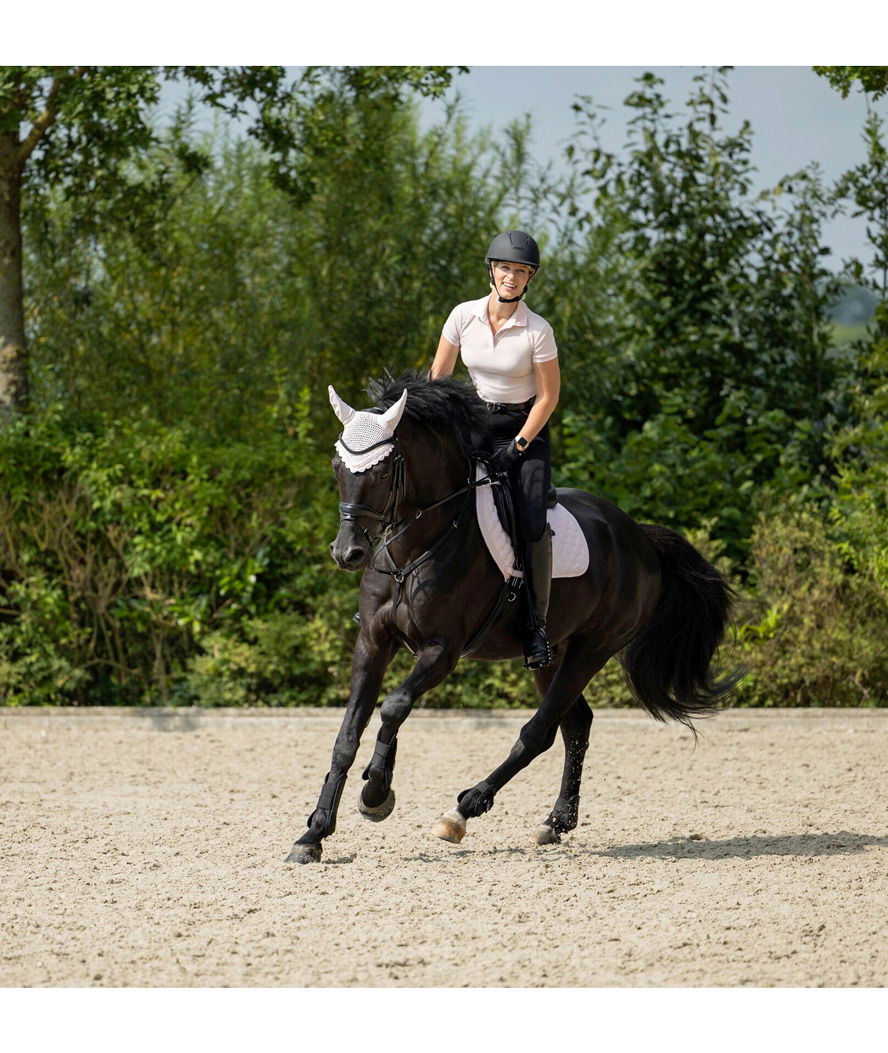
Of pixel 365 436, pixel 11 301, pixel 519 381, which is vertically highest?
pixel 11 301

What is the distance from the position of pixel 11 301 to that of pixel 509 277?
274 inches

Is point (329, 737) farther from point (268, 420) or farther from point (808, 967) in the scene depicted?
point (808, 967)

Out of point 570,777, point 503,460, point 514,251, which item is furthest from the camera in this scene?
point 570,777

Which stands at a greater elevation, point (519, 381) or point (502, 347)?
point (502, 347)

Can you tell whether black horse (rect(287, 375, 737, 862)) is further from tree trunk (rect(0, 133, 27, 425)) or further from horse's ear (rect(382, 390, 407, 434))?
tree trunk (rect(0, 133, 27, 425))

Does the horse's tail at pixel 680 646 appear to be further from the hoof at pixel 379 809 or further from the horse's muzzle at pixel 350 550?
the horse's muzzle at pixel 350 550

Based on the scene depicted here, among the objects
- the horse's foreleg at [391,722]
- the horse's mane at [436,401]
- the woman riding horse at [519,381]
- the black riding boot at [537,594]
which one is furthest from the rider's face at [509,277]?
the horse's foreleg at [391,722]

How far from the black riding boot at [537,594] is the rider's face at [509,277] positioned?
42.9 inches

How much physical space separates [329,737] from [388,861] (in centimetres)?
420

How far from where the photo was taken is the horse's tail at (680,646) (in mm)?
7293

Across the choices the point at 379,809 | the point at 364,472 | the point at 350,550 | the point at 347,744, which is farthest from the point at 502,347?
the point at 379,809

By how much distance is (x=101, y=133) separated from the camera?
1123 centimetres

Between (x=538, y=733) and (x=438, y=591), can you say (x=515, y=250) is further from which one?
(x=538, y=733)

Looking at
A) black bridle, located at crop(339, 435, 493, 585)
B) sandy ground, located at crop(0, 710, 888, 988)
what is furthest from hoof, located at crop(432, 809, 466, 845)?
black bridle, located at crop(339, 435, 493, 585)
